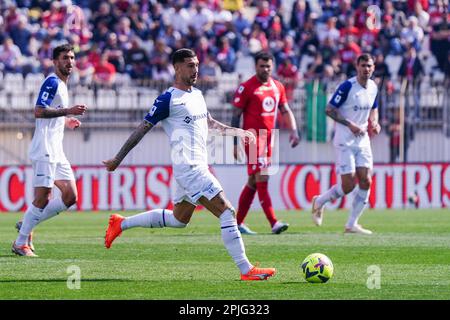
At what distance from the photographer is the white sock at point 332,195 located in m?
17.8

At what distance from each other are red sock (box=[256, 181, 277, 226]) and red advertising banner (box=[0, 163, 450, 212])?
8.06 metres

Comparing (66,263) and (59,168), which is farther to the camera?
(59,168)

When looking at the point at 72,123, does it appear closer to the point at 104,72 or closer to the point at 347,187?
the point at 347,187

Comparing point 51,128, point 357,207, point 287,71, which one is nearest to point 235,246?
point 51,128

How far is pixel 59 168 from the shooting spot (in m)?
13.9

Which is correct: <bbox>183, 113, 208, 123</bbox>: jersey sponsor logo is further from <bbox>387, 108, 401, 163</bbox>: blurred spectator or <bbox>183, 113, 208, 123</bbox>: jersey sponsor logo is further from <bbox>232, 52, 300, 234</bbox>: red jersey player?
<bbox>387, 108, 401, 163</bbox>: blurred spectator

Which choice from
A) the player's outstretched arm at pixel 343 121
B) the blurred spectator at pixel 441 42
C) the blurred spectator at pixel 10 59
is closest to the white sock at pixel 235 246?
the player's outstretched arm at pixel 343 121

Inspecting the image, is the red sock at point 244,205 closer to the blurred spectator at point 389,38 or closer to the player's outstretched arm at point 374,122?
the player's outstretched arm at point 374,122

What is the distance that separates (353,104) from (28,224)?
Result: 20.1 feet

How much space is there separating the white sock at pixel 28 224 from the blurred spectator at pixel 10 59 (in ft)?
56.3
